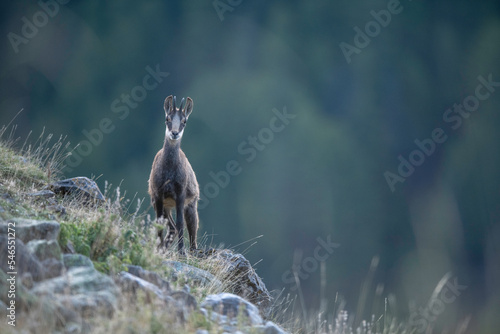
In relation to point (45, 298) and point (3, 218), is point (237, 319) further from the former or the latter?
point (3, 218)

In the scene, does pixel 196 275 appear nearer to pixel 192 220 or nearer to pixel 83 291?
pixel 83 291

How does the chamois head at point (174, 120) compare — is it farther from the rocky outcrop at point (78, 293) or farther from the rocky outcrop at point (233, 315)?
the rocky outcrop at point (233, 315)

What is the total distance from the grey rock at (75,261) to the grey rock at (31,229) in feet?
0.92

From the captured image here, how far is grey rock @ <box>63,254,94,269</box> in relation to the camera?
448cm

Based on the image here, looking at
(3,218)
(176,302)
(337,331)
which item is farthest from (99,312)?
(337,331)

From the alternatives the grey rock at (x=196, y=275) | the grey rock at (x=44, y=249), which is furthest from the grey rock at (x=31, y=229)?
the grey rock at (x=196, y=275)

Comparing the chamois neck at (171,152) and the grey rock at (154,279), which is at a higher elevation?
the chamois neck at (171,152)

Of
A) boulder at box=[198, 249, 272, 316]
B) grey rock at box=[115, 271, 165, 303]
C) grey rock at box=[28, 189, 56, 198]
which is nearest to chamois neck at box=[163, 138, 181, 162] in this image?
boulder at box=[198, 249, 272, 316]

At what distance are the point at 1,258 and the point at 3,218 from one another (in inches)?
38.9

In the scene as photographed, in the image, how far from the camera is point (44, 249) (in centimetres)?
431

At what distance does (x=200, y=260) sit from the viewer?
25.4 feet

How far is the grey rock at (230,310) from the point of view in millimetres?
4555

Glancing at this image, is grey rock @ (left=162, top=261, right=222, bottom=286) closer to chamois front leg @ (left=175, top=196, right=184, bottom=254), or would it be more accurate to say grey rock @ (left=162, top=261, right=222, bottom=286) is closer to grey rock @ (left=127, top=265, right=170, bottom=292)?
grey rock @ (left=127, top=265, right=170, bottom=292)

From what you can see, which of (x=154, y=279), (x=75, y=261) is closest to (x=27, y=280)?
(x=75, y=261)
